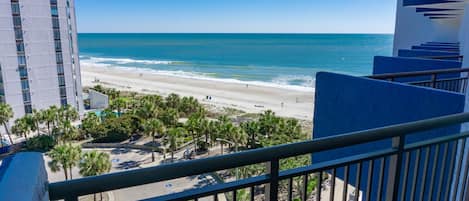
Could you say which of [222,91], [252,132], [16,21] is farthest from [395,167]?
[222,91]

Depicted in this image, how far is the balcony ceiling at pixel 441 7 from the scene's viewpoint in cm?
1036

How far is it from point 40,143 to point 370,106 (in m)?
22.6

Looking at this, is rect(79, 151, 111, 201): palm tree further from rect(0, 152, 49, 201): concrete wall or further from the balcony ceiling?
rect(0, 152, 49, 201): concrete wall

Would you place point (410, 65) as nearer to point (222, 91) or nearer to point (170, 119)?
point (170, 119)

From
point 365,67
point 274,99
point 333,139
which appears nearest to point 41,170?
point 333,139

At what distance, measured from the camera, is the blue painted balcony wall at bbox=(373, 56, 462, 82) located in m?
7.07

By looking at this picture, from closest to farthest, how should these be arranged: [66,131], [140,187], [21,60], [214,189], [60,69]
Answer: [214,189] → [140,187] → [66,131] → [21,60] → [60,69]

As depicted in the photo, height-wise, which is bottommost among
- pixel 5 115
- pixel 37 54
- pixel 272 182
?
pixel 5 115

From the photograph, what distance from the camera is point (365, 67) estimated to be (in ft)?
195

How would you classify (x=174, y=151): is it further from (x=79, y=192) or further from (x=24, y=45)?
(x=79, y=192)

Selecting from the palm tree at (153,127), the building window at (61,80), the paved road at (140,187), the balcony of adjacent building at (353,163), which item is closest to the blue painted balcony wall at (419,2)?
the balcony of adjacent building at (353,163)

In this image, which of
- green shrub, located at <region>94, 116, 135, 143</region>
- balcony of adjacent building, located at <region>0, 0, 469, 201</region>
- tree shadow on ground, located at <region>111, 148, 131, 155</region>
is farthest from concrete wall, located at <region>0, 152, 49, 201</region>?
green shrub, located at <region>94, 116, 135, 143</region>

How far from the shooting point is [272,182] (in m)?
1.54

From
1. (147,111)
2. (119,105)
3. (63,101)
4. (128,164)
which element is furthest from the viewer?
(119,105)
